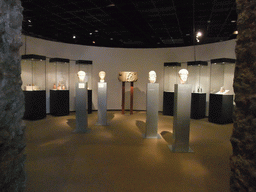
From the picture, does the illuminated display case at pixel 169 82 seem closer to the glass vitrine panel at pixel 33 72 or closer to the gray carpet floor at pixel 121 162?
the gray carpet floor at pixel 121 162

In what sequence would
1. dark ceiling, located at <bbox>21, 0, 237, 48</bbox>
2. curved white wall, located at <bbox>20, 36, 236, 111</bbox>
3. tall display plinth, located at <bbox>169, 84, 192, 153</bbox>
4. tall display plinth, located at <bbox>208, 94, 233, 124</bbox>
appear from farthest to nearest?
curved white wall, located at <bbox>20, 36, 236, 111</bbox>
tall display plinth, located at <bbox>208, 94, 233, 124</bbox>
dark ceiling, located at <bbox>21, 0, 237, 48</bbox>
tall display plinth, located at <bbox>169, 84, 192, 153</bbox>

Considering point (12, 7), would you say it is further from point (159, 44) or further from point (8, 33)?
point (159, 44)

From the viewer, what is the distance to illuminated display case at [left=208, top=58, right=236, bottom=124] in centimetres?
675

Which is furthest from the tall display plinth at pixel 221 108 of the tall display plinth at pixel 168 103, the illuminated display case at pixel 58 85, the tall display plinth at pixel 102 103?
the illuminated display case at pixel 58 85

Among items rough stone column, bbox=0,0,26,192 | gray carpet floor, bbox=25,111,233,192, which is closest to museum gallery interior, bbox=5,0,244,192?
gray carpet floor, bbox=25,111,233,192

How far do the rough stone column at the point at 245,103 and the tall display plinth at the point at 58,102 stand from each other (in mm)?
7309

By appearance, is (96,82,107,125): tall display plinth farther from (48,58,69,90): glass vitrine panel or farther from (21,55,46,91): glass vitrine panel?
(21,55,46,91): glass vitrine panel

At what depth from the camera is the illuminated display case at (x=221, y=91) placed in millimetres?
6752

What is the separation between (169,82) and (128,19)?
3561 mm

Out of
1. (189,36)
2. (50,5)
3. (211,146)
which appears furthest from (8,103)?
(189,36)

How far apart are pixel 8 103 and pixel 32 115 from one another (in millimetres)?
6101

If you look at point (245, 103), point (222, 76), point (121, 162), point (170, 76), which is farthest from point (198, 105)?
point (245, 103)

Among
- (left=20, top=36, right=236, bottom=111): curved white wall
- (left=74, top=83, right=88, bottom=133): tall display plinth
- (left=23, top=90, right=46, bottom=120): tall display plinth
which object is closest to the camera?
(left=74, top=83, right=88, bottom=133): tall display plinth

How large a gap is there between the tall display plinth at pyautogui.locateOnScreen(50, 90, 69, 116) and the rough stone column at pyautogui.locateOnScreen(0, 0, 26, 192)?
6.44 meters
